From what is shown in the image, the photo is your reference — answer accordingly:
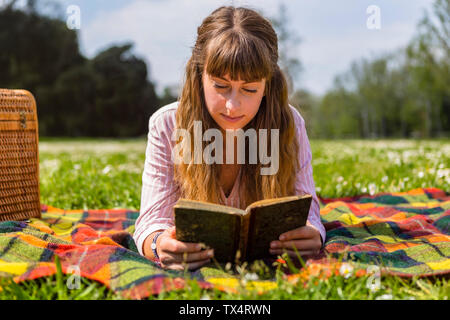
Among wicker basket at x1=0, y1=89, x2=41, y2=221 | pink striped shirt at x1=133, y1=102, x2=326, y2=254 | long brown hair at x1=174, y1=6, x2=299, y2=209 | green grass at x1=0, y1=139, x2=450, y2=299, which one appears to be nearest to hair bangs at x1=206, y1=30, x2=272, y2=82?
long brown hair at x1=174, y1=6, x2=299, y2=209

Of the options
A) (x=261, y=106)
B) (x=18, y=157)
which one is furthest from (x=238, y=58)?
(x=18, y=157)

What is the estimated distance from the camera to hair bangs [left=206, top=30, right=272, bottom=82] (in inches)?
82.0

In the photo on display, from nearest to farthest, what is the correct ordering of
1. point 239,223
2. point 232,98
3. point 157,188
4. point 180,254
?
1. point 239,223
2. point 180,254
3. point 232,98
4. point 157,188

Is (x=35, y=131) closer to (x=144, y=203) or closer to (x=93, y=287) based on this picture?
(x=144, y=203)

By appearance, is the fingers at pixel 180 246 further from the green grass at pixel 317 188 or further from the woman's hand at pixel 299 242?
the woman's hand at pixel 299 242

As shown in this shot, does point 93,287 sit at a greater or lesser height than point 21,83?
lesser

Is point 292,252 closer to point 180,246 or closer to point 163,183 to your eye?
point 180,246

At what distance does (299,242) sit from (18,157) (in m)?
2.22

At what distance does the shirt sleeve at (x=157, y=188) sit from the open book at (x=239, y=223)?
15.7 inches

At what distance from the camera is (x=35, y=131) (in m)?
3.46

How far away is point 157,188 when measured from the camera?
2418 mm
